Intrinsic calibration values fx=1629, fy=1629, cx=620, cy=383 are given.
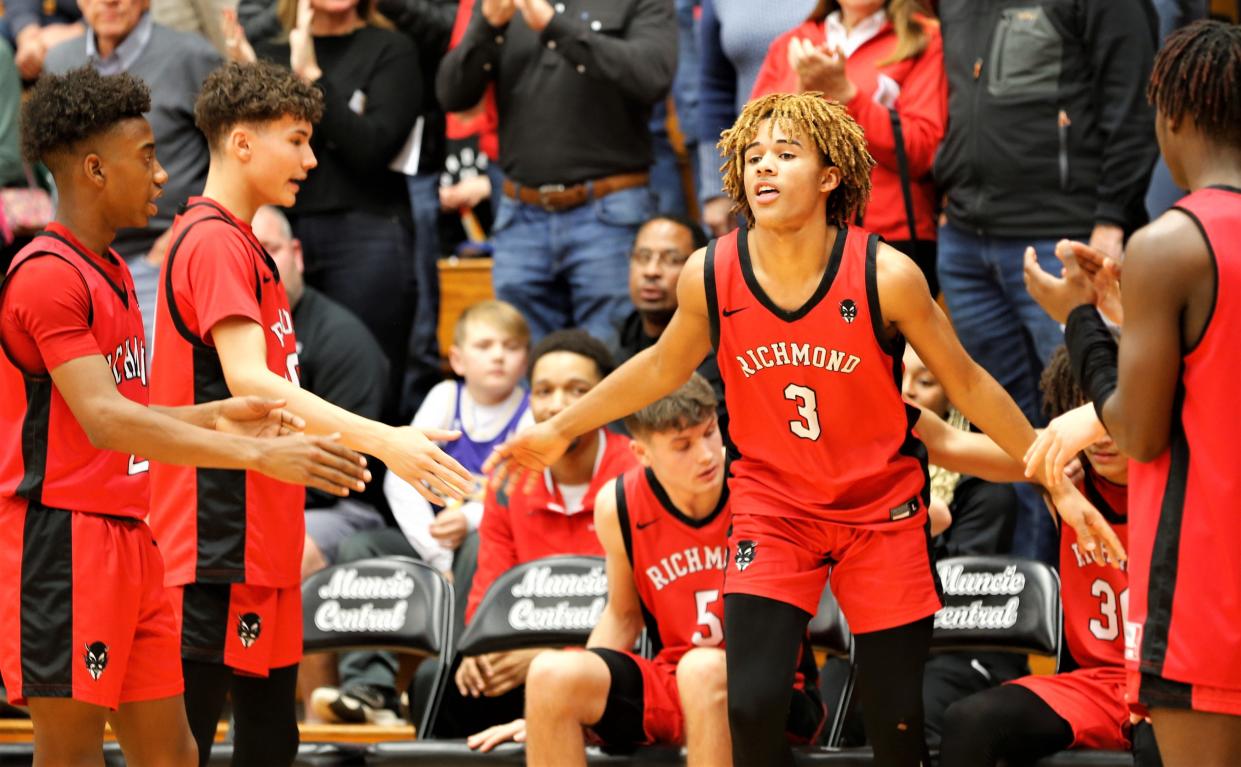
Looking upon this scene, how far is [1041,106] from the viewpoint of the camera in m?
5.89

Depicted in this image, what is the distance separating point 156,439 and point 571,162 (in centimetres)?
322

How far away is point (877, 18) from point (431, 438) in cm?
307

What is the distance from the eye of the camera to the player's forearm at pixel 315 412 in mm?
3990

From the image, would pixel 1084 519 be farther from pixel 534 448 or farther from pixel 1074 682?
pixel 534 448

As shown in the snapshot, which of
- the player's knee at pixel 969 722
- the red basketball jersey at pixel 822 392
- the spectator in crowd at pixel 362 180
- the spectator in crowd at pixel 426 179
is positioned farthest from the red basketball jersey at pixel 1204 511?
the spectator in crowd at pixel 426 179

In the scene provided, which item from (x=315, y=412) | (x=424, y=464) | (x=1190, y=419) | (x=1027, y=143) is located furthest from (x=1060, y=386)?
(x=315, y=412)

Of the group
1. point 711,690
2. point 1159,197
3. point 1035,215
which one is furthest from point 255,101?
point 1159,197

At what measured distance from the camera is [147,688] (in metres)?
3.96

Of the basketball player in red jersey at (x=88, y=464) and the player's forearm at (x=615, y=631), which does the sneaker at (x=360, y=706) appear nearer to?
the player's forearm at (x=615, y=631)

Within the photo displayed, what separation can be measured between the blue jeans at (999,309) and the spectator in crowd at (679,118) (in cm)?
182

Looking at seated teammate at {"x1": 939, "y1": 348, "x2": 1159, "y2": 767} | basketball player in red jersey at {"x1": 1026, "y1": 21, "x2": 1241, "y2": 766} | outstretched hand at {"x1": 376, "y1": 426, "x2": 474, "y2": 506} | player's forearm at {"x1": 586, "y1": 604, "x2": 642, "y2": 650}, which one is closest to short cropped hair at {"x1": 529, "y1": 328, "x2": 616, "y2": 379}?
player's forearm at {"x1": 586, "y1": 604, "x2": 642, "y2": 650}

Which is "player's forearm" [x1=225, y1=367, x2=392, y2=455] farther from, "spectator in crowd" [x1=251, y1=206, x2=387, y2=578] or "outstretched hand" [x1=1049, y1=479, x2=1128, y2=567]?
"spectator in crowd" [x1=251, y1=206, x2=387, y2=578]

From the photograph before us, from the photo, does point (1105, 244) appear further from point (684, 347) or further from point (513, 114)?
point (513, 114)

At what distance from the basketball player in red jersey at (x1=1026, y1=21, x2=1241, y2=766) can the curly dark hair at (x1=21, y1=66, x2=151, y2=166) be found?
8.23 ft
